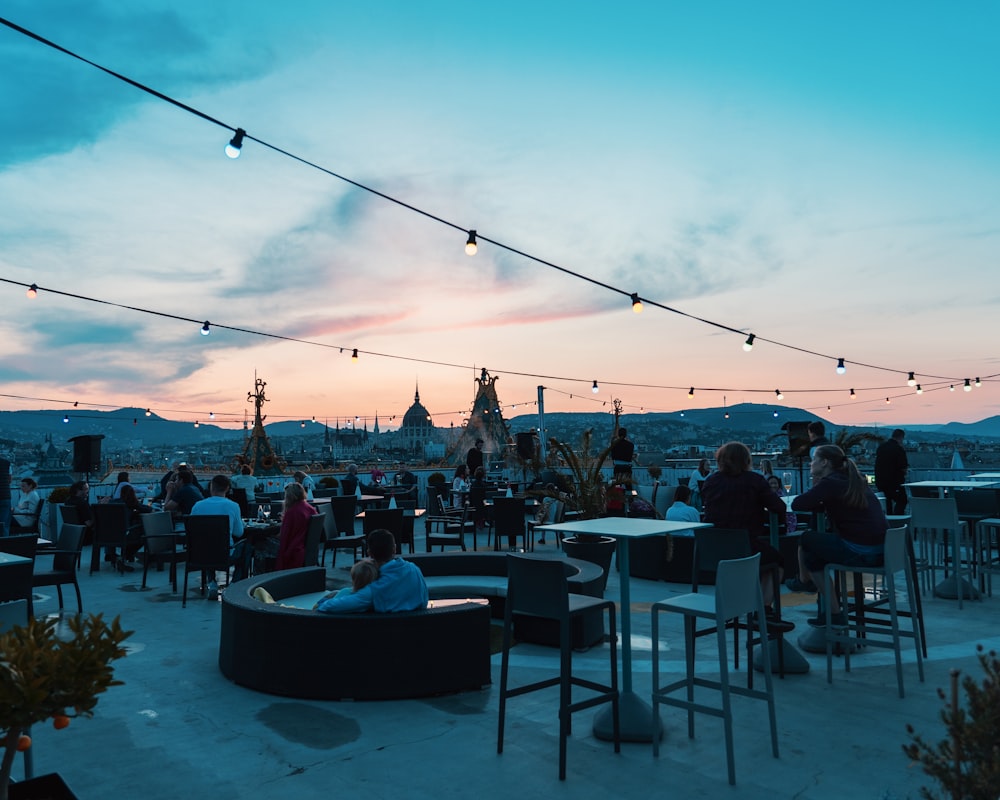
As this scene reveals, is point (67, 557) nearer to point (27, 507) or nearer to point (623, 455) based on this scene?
point (27, 507)

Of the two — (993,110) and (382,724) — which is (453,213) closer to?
(382,724)

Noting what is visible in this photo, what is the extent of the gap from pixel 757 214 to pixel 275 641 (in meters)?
11.9

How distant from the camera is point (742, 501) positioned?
16.9 feet

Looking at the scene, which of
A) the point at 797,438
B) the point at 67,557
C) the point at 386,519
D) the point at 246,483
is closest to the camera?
the point at 67,557

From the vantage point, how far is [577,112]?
10.0m

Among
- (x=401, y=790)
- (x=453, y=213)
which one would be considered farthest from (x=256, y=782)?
(x=453, y=213)

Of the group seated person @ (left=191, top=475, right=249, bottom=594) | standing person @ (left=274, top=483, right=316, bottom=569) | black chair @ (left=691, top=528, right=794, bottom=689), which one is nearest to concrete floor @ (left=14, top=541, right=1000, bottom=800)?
black chair @ (left=691, top=528, right=794, bottom=689)

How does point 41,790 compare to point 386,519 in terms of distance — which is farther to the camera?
Answer: point 386,519

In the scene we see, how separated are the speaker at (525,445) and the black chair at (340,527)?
1115 centimetres

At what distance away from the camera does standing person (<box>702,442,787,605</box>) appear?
5.07m

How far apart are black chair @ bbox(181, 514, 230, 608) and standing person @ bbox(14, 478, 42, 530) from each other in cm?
460

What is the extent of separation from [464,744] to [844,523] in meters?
3.01

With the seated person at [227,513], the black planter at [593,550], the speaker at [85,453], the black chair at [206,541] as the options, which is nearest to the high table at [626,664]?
the black planter at [593,550]

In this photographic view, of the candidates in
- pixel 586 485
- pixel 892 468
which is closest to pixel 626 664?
pixel 586 485
